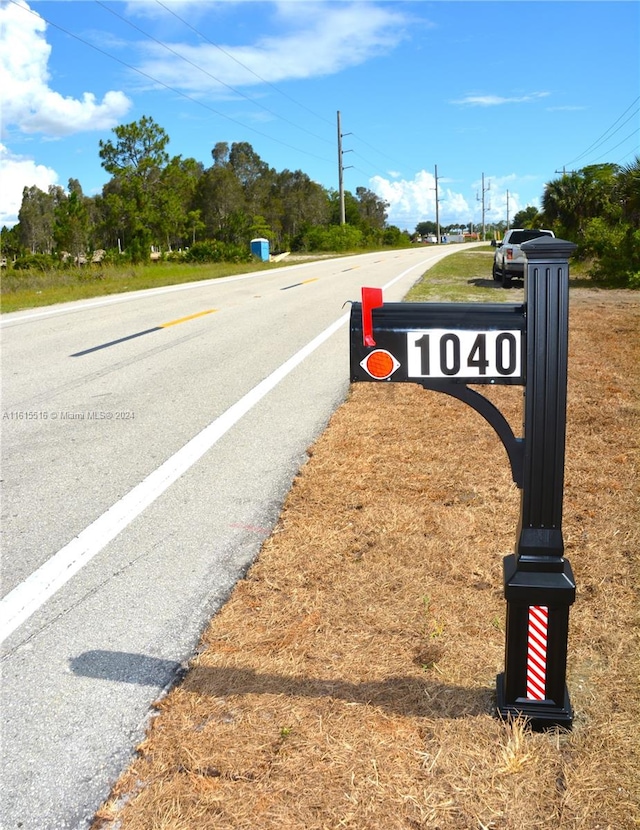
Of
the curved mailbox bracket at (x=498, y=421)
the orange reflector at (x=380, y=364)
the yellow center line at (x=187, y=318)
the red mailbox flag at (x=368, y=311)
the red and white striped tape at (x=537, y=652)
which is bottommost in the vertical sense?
the red and white striped tape at (x=537, y=652)

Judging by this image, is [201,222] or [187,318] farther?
[201,222]

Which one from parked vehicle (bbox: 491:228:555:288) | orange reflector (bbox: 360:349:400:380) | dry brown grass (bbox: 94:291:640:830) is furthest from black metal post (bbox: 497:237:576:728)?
parked vehicle (bbox: 491:228:555:288)

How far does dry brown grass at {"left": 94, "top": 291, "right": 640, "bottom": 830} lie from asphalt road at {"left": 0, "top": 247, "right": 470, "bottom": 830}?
0.60 ft

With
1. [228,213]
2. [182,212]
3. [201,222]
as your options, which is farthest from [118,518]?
[228,213]

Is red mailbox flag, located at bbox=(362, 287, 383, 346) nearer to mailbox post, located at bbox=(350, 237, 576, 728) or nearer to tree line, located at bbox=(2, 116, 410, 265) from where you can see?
mailbox post, located at bbox=(350, 237, 576, 728)

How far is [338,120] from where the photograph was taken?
6562 centimetres

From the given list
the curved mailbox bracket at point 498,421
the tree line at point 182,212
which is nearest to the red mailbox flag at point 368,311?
the curved mailbox bracket at point 498,421

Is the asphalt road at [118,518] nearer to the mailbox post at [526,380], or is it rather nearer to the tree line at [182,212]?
the mailbox post at [526,380]

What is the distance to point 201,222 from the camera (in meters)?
64.0

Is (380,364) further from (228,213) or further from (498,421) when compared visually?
(228,213)

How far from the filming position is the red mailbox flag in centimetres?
221

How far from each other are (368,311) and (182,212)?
54.0 m

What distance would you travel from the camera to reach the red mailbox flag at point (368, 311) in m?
2.21

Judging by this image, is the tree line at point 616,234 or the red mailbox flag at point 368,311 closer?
the red mailbox flag at point 368,311
